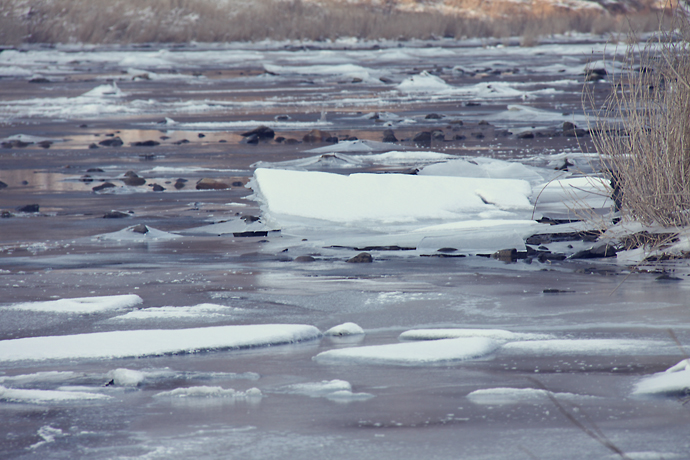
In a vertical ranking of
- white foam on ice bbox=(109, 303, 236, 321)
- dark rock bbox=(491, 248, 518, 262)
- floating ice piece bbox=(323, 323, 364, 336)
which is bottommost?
dark rock bbox=(491, 248, 518, 262)

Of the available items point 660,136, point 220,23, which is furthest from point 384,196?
point 220,23

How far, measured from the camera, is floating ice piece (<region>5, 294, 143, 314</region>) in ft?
14.6

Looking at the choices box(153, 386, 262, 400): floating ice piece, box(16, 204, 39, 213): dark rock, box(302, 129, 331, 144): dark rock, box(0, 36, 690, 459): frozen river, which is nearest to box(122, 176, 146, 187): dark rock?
box(0, 36, 690, 459): frozen river

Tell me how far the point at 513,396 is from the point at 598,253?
2602 millimetres

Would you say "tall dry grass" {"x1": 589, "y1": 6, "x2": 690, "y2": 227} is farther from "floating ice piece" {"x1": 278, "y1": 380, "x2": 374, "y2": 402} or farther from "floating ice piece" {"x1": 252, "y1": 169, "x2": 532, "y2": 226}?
"floating ice piece" {"x1": 278, "y1": 380, "x2": 374, "y2": 402}

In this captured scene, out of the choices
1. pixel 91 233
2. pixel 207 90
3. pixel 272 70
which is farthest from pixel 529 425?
pixel 272 70

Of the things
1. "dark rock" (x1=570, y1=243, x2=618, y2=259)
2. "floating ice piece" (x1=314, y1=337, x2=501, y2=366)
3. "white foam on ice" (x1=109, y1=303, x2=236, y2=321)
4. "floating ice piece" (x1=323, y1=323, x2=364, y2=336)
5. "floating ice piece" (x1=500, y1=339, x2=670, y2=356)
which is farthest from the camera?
"dark rock" (x1=570, y1=243, x2=618, y2=259)

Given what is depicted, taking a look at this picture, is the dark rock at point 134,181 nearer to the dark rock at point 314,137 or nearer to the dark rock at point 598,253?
the dark rock at point 314,137

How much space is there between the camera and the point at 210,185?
877 cm

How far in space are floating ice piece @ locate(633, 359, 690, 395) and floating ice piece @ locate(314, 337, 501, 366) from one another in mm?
625

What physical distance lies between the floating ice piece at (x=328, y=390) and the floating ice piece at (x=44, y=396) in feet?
1.92

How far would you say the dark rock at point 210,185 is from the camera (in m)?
8.72

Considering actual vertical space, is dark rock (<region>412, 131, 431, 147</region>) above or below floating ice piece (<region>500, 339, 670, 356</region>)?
below

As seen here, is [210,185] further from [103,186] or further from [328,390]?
[328,390]
